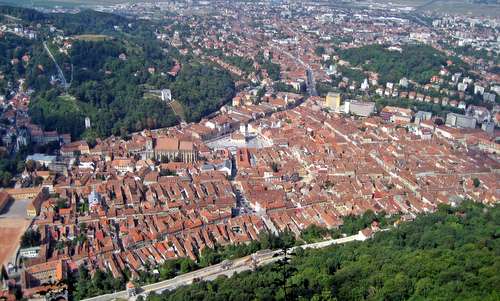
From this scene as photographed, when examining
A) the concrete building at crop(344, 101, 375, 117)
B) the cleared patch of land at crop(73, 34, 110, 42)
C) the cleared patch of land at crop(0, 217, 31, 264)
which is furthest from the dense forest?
the cleared patch of land at crop(0, 217, 31, 264)

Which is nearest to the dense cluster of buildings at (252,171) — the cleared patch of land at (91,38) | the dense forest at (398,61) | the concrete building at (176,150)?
the concrete building at (176,150)

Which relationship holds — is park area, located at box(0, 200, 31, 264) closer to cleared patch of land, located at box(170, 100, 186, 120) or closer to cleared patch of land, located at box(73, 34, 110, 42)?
cleared patch of land, located at box(170, 100, 186, 120)

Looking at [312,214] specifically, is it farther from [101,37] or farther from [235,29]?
[235,29]

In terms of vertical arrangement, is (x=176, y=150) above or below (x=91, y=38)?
below

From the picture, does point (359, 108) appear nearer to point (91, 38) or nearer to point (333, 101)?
point (333, 101)

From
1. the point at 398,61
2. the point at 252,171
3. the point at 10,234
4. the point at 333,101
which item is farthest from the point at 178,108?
the point at 398,61

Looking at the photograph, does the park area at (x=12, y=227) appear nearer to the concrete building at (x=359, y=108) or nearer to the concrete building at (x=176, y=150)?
the concrete building at (x=176, y=150)

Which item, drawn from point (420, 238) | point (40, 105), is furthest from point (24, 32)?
point (420, 238)
